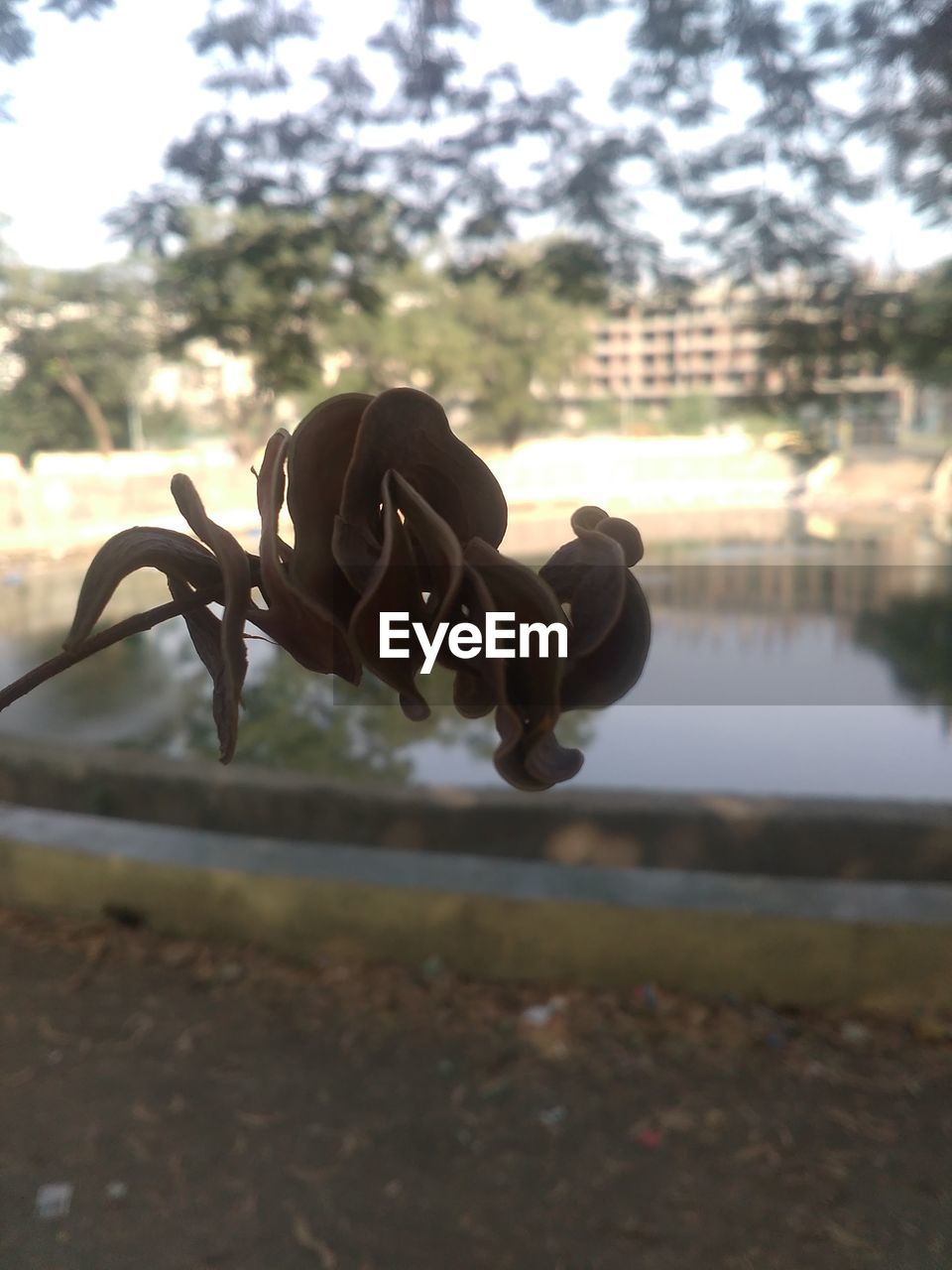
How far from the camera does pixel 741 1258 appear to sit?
219 centimetres

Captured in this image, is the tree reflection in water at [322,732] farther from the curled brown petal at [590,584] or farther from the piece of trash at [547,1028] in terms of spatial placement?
the curled brown petal at [590,584]

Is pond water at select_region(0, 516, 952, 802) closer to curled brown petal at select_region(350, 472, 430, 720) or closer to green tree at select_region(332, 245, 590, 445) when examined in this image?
green tree at select_region(332, 245, 590, 445)

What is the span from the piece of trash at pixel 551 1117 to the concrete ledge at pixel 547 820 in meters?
1.24

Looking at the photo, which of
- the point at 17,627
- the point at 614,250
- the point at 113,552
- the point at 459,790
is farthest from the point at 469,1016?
the point at 17,627

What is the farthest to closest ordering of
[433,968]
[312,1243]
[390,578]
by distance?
1. [433,968]
2. [312,1243]
3. [390,578]

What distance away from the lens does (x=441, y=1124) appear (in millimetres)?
2664

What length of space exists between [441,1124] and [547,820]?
139 cm

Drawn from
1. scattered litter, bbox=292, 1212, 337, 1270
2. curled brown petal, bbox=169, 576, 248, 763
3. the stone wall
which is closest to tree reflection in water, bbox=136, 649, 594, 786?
the stone wall

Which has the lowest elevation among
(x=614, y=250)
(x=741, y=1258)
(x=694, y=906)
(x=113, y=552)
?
(x=741, y=1258)

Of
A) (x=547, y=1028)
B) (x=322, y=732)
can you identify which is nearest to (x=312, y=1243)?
(x=547, y=1028)

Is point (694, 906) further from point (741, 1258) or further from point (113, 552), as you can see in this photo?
point (113, 552)

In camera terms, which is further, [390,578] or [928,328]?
[928,328]

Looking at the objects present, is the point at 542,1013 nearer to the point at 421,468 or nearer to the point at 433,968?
the point at 433,968

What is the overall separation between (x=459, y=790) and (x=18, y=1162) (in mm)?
1913
